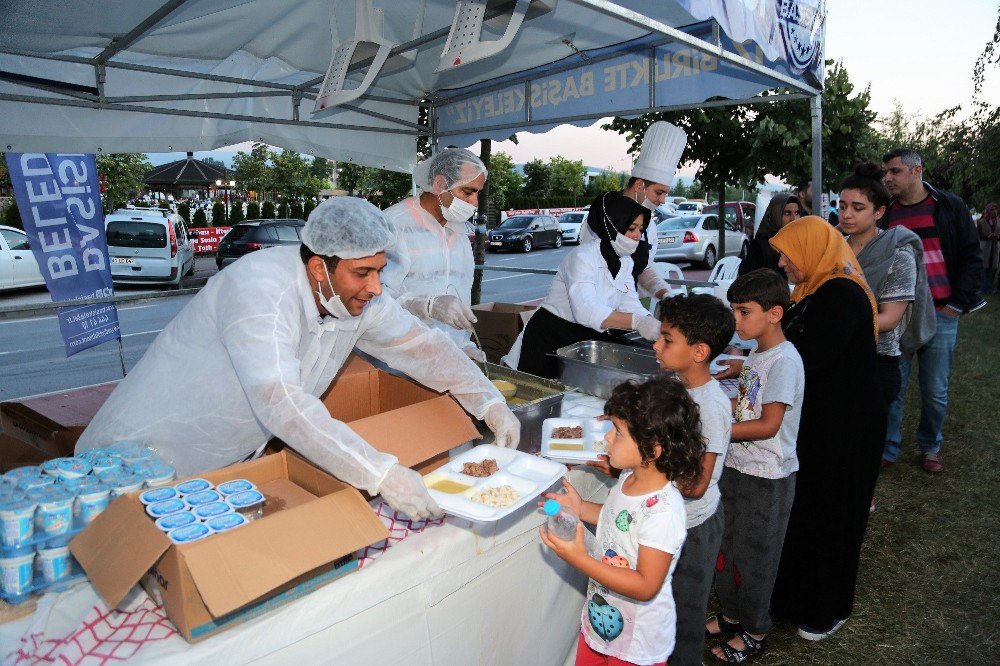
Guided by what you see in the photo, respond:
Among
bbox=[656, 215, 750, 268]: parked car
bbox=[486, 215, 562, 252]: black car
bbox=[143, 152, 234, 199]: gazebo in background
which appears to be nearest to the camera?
bbox=[656, 215, 750, 268]: parked car

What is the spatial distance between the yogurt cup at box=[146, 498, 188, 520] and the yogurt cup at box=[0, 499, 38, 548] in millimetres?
203

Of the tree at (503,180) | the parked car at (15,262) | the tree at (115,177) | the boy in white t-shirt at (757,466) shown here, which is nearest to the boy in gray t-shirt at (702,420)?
the boy in white t-shirt at (757,466)

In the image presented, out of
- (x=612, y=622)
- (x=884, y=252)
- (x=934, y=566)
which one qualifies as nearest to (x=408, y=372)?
(x=612, y=622)

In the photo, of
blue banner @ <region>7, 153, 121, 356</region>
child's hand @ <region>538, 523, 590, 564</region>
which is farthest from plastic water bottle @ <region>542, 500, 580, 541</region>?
blue banner @ <region>7, 153, 121, 356</region>

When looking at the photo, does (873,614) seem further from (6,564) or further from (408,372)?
(6,564)

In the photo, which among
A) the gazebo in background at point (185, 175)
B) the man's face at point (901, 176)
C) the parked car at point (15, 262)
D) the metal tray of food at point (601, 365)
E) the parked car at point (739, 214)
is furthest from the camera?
the gazebo in background at point (185, 175)

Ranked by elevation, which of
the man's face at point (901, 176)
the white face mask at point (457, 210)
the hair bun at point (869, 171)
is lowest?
the white face mask at point (457, 210)

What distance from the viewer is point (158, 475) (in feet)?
4.77

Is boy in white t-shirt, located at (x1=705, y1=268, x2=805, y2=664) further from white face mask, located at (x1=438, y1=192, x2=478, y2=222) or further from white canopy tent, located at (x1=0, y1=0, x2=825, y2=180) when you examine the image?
white face mask, located at (x1=438, y1=192, x2=478, y2=222)

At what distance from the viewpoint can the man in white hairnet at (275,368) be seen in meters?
1.52

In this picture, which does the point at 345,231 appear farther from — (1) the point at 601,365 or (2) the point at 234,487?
(1) the point at 601,365

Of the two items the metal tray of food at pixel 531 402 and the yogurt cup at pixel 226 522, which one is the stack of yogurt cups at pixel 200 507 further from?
the metal tray of food at pixel 531 402

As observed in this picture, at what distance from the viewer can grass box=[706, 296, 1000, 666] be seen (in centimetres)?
244

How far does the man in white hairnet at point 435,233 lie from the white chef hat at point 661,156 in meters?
0.83
